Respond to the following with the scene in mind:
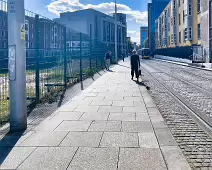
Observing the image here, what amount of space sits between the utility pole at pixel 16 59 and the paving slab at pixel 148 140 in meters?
2.31

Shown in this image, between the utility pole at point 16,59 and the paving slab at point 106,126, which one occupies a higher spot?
the utility pole at point 16,59

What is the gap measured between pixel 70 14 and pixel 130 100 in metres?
90.4

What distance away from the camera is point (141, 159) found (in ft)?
13.1

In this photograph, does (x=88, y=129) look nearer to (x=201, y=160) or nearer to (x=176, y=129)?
(x=176, y=129)

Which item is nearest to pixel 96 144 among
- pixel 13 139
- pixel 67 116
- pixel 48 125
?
pixel 13 139

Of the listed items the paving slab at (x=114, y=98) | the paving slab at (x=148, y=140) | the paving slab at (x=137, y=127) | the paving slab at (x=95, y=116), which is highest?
the paving slab at (x=114, y=98)

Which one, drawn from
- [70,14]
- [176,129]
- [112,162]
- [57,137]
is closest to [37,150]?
[57,137]

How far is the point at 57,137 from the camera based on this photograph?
16.7ft

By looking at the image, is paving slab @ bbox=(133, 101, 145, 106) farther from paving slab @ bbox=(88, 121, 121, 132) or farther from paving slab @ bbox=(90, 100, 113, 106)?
paving slab @ bbox=(88, 121, 121, 132)

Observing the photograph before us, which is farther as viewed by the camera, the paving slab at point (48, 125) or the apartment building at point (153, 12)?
the apartment building at point (153, 12)

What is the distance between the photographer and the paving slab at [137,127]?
5.57m

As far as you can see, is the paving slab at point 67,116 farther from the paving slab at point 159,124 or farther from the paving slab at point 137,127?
the paving slab at point 159,124

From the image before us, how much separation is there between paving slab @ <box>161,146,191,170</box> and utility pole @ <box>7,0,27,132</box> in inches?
110

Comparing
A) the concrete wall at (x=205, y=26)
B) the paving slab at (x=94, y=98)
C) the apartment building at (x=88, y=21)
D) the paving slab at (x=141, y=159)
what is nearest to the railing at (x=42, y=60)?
the paving slab at (x=94, y=98)
